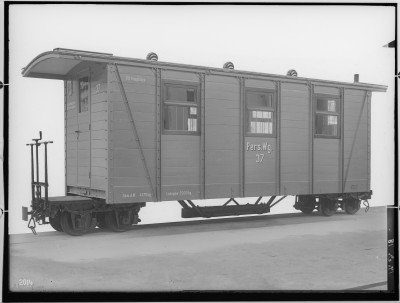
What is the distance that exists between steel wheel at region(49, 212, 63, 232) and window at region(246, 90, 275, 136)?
4571mm

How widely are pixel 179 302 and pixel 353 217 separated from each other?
Answer: 783cm

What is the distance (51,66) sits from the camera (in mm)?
10914

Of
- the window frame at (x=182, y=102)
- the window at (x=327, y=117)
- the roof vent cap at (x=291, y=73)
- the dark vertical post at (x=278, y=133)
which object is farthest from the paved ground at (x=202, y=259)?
the roof vent cap at (x=291, y=73)

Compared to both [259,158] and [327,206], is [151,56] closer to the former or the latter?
[259,158]

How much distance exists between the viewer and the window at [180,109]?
1120 cm

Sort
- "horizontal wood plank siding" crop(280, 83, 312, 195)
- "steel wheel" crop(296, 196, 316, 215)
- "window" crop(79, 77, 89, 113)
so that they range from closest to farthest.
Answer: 1. "window" crop(79, 77, 89, 113)
2. "horizontal wood plank siding" crop(280, 83, 312, 195)
3. "steel wheel" crop(296, 196, 316, 215)

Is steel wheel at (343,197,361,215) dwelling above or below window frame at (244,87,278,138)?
below

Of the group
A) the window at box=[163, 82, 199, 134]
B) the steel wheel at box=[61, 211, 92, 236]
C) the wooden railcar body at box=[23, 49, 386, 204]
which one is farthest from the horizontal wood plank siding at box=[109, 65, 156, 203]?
the steel wheel at box=[61, 211, 92, 236]

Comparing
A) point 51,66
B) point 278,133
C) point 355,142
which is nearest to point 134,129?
point 51,66

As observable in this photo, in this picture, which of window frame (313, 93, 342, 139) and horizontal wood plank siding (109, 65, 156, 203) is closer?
horizontal wood plank siding (109, 65, 156, 203)

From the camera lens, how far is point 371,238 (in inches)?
427

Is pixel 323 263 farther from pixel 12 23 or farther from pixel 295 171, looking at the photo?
pixel 12 23

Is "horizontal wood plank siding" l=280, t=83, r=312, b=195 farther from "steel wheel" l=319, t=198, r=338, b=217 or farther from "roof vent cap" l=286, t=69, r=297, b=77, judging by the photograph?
"steel wheel" l=319, t=198, r=338, b=217

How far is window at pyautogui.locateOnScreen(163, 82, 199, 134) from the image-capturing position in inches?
441
